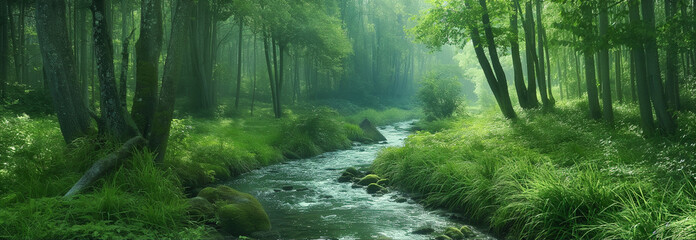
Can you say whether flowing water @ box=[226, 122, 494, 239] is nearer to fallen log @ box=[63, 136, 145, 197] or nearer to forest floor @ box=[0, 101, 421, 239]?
forest floor @ box=[0, 101, 421, 239]

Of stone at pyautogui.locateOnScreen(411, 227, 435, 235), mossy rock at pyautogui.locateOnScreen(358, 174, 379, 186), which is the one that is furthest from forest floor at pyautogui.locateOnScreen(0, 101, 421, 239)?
mossy rock at pyautogui.locateOnScreen(358, 174, 379, 186)

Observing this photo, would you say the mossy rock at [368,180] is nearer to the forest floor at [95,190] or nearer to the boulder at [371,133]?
the forest floor at [95,190]

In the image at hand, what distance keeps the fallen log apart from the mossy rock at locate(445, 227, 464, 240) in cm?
495

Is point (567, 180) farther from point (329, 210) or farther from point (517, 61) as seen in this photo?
point (517, 61)

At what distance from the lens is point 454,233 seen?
6.11 m

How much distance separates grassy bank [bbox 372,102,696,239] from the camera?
4766mm

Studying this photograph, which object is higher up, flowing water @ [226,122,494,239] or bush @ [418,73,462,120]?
bush @ [418,73,462,120]

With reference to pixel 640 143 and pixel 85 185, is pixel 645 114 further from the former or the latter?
pixel 85 185

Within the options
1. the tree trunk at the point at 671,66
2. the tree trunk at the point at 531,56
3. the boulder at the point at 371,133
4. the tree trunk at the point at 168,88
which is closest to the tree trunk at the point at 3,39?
the tree trunk at the point at 168,88

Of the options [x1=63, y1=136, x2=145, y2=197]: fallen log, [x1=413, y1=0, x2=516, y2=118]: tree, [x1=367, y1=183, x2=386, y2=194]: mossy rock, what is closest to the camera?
[x1=63, y1=136, x2=145, y2=197]: fallen log

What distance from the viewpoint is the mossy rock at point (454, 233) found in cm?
605

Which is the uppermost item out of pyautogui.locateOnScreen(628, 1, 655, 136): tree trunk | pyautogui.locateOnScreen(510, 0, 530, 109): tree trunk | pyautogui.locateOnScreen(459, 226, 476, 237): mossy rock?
pyautogui.locateOnScreen(510, 0, 530, 109): tree trunk

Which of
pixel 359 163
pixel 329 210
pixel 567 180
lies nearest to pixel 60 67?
pixel 329 210

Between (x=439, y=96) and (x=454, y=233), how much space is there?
73.9 feet
